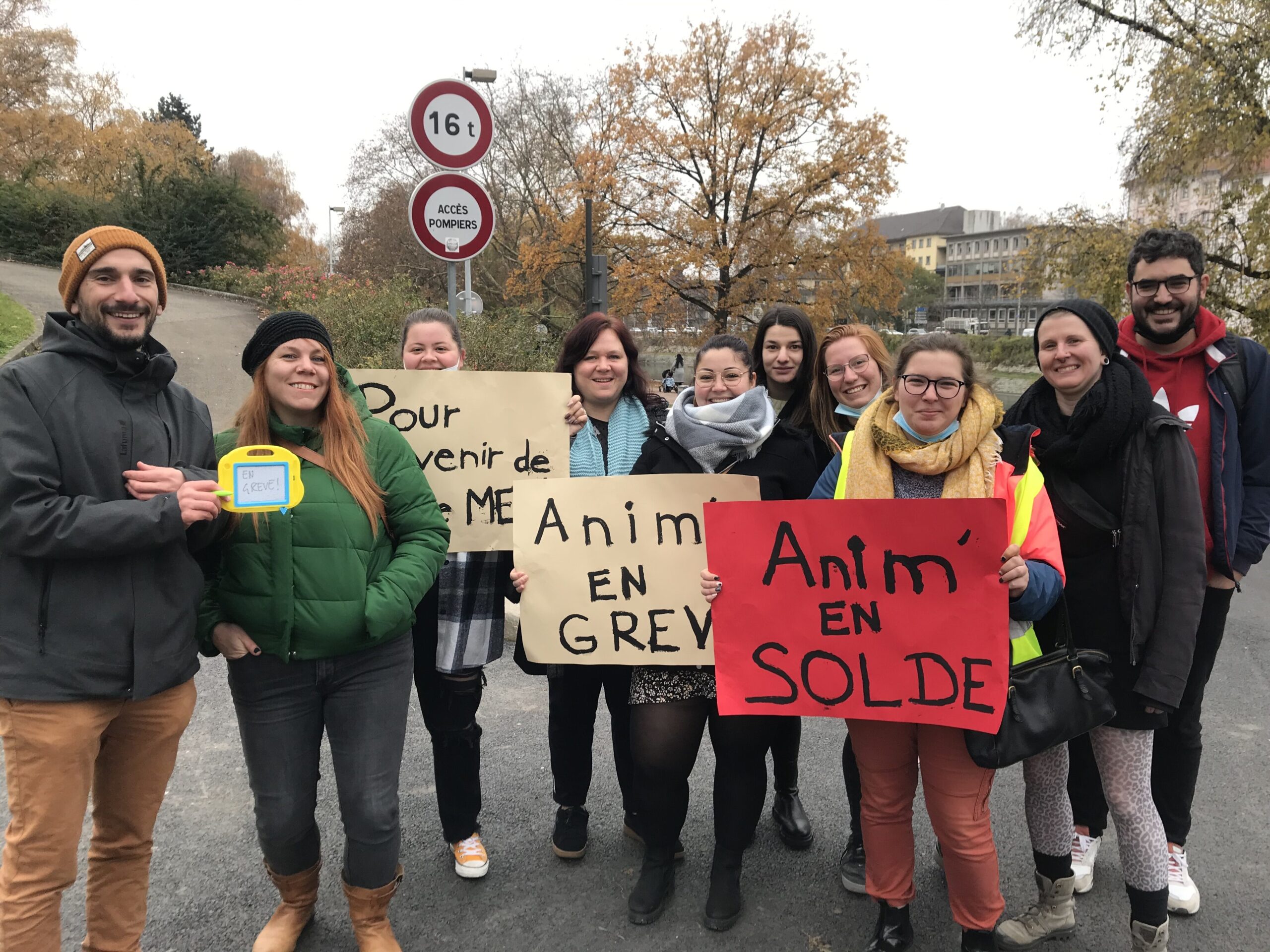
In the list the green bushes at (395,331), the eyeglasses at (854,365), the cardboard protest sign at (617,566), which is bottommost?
the cardboard protest sign at (617,566)

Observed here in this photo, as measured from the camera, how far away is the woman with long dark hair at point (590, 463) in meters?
3.04

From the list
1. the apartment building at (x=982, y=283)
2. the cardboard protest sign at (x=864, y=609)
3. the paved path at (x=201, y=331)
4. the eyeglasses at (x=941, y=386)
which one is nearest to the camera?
the cardboard protest sign at (x=864, y=609)

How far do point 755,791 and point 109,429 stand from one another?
2215mm

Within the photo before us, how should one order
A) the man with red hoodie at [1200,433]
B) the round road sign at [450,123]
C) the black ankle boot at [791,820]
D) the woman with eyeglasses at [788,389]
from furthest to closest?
1. the round road sign at [450,123]
2. the woman with eyeglasses at [788,389]
3. the black ankle boot at [791,820]
4. the man with red hoodie at [1200,433]

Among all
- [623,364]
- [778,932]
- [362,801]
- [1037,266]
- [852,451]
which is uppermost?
[1037,266]

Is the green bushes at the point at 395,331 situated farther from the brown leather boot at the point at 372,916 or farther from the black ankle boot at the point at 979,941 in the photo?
the black ankle boot at the point at 979,941

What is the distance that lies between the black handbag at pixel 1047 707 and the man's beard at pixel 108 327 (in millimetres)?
2523

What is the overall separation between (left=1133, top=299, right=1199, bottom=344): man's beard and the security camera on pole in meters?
3.68

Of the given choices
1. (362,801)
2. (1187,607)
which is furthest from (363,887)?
(1187,607)

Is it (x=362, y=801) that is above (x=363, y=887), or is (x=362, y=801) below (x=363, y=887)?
above

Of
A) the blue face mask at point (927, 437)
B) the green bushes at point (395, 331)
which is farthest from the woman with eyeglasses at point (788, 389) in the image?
the green bushes at point (395, 331)

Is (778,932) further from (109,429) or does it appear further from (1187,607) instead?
(109,429)

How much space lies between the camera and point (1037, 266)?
14000 mm

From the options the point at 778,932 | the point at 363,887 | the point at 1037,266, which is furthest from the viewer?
the point at 1037,266
